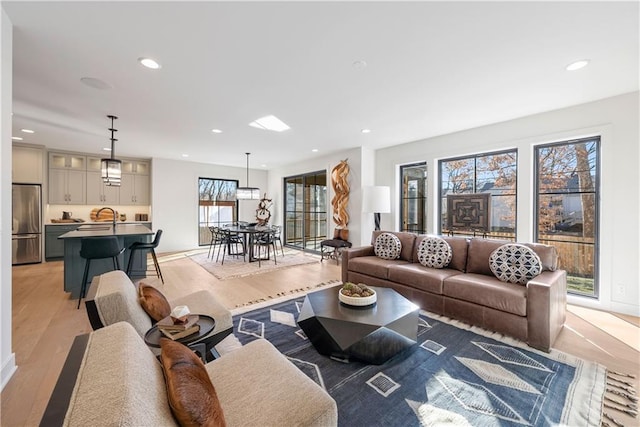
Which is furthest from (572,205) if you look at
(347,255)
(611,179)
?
(347,255)

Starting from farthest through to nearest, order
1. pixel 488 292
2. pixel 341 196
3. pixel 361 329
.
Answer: pixel 341 196 < pixel 488 292 < pixel 361 329

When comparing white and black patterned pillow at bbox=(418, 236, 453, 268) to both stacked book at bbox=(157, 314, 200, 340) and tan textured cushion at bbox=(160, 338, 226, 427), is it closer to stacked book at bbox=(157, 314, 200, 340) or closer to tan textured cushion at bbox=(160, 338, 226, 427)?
stacked book at bbox=(157, 314, 200, 340)

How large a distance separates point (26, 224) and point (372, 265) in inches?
285

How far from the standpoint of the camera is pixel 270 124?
4398 mm

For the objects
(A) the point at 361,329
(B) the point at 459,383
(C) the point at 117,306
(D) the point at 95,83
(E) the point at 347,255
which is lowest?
(B) the point at 459,383

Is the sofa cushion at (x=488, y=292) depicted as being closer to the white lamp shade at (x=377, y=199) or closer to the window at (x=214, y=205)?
the white lamp shade at (x=377, y=199)

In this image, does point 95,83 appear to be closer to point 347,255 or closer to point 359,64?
point 359,64

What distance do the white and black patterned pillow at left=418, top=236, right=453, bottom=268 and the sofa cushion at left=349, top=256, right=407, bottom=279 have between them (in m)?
0.34

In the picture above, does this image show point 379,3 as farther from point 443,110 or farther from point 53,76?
point 53,76

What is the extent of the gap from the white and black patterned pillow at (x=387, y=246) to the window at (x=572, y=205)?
6.74ft

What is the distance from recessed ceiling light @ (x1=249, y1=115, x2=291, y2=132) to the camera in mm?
4141

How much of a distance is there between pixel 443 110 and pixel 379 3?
7.55ft

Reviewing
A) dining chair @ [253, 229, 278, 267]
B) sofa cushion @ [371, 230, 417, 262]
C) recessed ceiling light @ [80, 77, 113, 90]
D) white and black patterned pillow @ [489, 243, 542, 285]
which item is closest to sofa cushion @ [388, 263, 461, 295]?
sofa cushion @ [371, 230, 417, 262]

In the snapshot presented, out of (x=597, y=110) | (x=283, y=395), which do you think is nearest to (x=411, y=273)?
(x=283, y=395)
